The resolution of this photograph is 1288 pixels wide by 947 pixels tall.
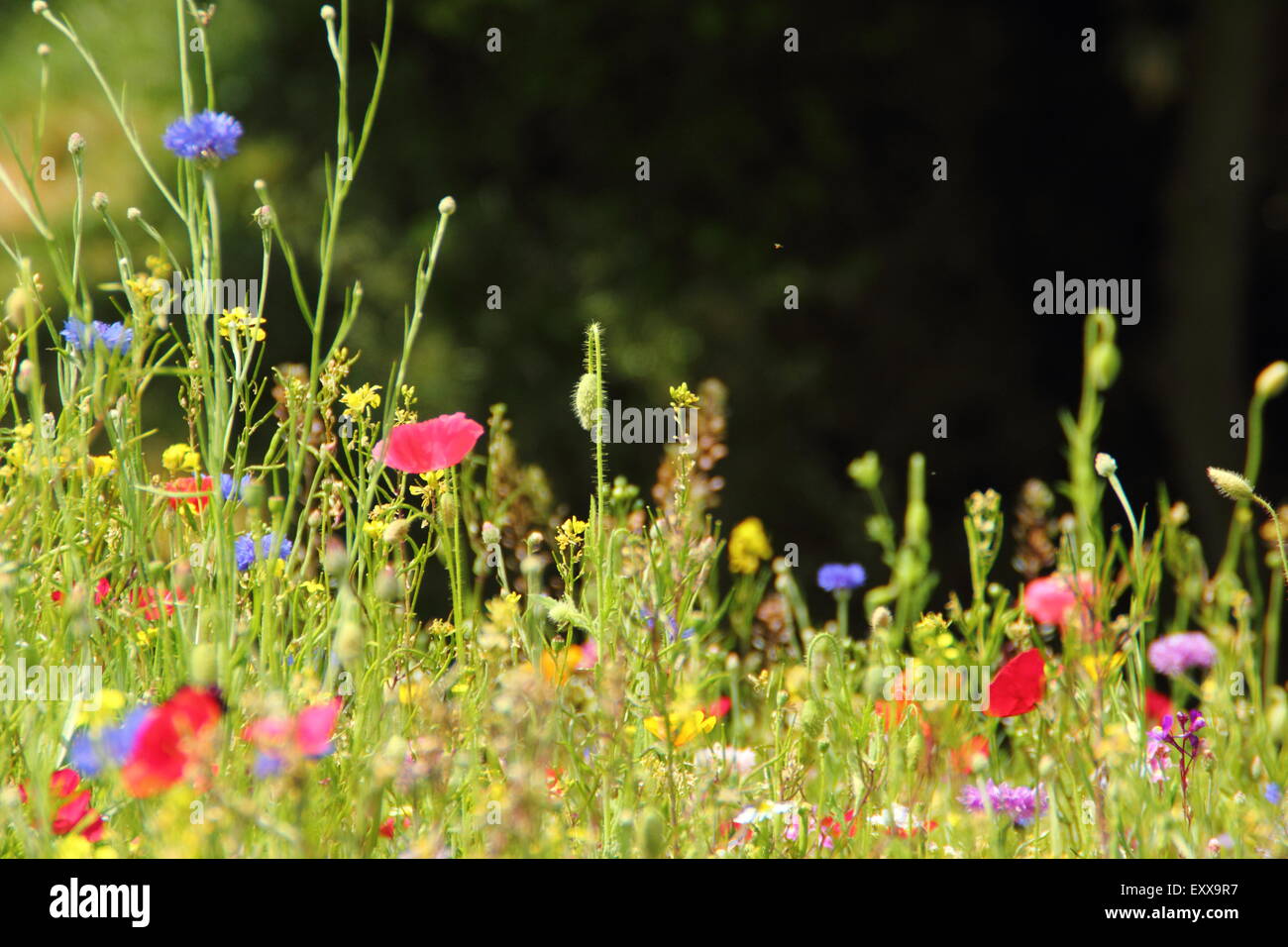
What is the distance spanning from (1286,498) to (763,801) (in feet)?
17.4

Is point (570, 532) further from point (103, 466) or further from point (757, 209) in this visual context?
point (757, 209)

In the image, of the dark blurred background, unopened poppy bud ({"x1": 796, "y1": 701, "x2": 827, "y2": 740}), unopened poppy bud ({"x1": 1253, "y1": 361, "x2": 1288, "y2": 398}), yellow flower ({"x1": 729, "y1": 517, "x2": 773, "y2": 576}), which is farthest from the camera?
the dark blurred background

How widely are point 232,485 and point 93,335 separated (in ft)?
0.69

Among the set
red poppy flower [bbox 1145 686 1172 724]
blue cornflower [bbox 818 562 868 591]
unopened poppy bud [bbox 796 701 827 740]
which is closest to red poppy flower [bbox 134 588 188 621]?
unopened poppy bud [bbox 796 701 827 740]

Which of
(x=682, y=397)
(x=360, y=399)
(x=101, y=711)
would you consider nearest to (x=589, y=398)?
(x=682, y=397)

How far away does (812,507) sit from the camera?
5.60m

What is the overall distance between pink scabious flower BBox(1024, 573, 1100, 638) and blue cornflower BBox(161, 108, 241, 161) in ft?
3.05

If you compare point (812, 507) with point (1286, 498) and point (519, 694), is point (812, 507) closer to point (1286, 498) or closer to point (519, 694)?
point (1286, 498)

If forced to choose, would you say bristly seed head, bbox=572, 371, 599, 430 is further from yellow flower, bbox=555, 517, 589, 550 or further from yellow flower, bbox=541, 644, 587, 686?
yellow flower, bbox=541, 644, 587, 686

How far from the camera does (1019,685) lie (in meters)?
1.49

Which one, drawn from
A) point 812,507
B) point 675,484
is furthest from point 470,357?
point 675,484

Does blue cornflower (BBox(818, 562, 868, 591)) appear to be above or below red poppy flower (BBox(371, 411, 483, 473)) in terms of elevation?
below

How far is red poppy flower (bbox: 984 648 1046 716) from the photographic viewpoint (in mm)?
1474
